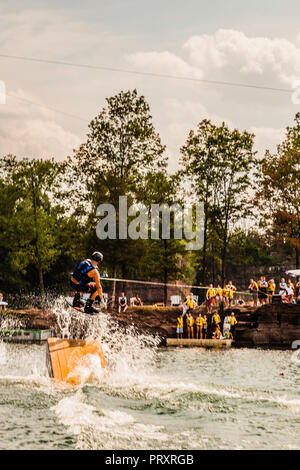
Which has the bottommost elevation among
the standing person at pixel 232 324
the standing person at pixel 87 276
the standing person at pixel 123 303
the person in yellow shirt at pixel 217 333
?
the person in yellow shirt at pixel 217 333

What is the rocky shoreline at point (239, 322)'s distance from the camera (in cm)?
4184

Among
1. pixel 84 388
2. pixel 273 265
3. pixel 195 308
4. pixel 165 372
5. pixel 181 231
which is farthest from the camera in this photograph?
pixel 273 265

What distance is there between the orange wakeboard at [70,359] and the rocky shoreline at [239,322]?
941 inches

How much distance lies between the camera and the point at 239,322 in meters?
43.7

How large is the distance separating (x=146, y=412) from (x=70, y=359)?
4.46m

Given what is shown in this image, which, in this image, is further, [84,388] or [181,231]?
[181,231]

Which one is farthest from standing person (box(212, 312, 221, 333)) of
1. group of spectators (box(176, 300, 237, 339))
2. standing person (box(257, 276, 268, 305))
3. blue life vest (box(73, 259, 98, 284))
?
blue life vest (box(73, 259, 98, 284))

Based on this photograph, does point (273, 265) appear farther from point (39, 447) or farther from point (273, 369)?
point (39, 447)

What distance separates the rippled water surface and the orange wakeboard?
0.30 meters

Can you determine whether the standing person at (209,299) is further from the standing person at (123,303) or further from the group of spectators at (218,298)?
the standing person at (123,303)

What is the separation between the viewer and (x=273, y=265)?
97.1m

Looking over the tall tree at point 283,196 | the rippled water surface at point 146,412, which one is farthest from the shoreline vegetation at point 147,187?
the rippled water surface at point 146,412
